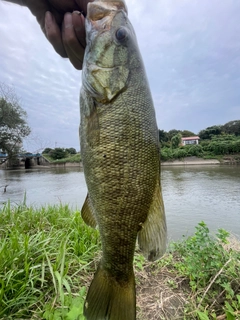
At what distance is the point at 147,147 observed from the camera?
3.56 ft

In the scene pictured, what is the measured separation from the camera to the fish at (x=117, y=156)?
3.45 feet

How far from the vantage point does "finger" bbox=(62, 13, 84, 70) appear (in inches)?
48.7

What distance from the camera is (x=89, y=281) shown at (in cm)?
266

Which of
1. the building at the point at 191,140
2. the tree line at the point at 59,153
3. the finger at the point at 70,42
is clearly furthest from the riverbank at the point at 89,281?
the building at the point at 191,140

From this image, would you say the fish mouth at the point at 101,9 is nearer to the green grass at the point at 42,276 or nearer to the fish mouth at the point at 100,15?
the fish mouth at the point at 100,15

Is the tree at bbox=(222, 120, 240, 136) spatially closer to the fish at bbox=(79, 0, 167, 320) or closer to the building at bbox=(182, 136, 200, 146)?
the building at bbox=(182, 136, 200, 146)

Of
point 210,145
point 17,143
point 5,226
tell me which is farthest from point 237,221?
point 210,145

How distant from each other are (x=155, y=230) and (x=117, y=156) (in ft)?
1.35

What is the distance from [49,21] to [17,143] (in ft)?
56.5

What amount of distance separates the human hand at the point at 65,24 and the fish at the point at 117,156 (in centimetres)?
15

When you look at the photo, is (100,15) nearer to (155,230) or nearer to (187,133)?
(155,230)

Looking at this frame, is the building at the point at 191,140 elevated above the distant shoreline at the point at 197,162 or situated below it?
above

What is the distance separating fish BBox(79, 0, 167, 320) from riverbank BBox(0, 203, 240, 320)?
0.88 meters

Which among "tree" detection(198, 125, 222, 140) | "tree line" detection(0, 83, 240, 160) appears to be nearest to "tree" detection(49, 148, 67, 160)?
"tree line" detection(0, 83, 240, 160)
